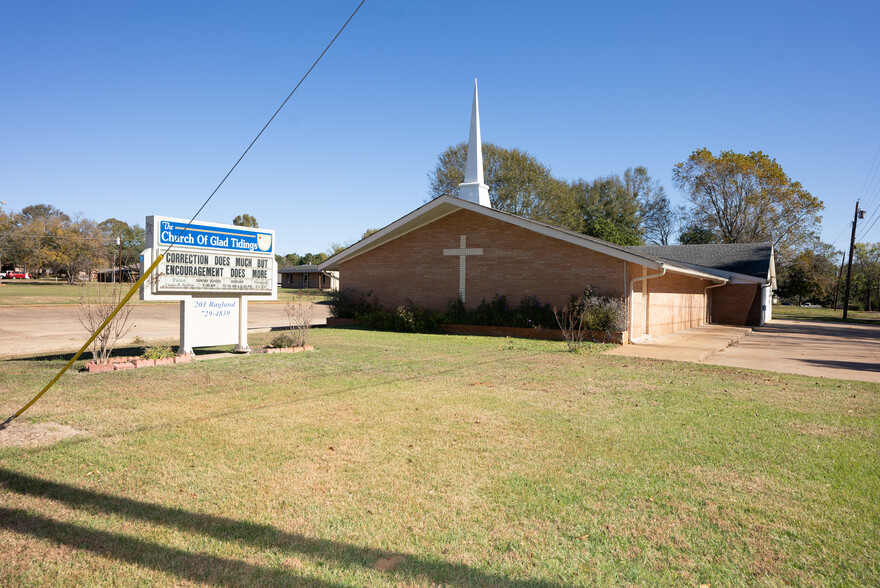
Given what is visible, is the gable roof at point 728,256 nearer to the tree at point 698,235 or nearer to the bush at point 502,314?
the bush at point 502,314

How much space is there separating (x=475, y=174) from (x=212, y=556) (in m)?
21.1

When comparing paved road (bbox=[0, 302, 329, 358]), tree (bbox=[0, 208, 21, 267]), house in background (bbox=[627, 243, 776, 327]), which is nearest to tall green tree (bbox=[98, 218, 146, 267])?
tree (bbox=[0, 208, 21, 267])

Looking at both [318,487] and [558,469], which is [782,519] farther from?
[318,487]

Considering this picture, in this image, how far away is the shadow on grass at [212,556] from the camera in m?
3.30

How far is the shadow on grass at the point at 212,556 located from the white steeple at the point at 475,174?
64.7 ft

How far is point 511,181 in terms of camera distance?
53281mm

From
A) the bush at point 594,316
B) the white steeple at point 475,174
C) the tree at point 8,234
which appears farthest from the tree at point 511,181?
the tree at point 8,234

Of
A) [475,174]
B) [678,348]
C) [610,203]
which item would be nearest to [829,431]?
[678,348]

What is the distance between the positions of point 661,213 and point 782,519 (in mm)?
66872

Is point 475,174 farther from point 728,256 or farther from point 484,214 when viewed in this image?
point 728,256

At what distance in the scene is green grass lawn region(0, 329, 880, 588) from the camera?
3447 mm

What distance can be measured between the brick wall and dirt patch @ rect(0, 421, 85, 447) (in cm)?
1480

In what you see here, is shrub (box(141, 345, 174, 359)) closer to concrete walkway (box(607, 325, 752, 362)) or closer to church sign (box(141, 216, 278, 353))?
church sign (box(141, 216, 278, 353))

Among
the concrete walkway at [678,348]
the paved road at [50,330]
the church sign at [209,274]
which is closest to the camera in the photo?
the church sign at [209,274]
